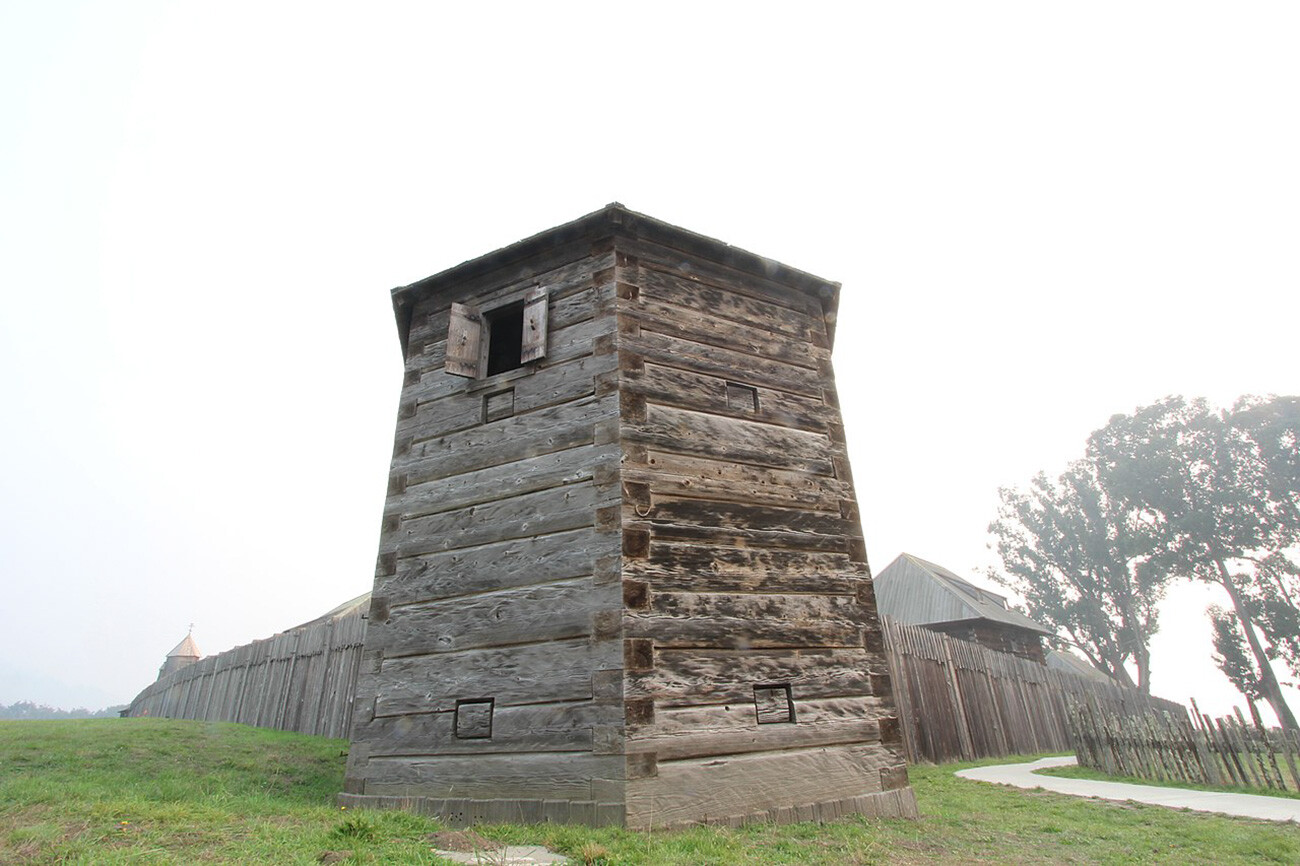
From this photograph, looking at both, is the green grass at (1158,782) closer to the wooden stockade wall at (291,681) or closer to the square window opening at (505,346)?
the square window opening at (505,346)

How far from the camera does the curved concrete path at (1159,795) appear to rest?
7629 mm

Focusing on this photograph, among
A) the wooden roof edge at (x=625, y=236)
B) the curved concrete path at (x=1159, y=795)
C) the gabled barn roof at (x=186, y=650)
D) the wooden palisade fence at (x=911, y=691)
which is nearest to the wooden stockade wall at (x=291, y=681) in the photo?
Answer: the wooden palisade fence at (x=911, y=691)

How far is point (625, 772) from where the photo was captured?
564 centimetres

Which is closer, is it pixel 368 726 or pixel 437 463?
pixel 368 726

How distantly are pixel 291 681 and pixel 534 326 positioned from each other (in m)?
12.1

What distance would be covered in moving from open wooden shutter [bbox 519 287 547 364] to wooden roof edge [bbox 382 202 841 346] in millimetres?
752

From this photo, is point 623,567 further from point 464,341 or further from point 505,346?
point 505,346

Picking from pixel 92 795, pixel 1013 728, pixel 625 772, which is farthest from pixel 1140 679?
pixel 92 795

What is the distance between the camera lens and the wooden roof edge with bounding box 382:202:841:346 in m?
8.10

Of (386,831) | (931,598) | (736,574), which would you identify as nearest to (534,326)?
(736,574)

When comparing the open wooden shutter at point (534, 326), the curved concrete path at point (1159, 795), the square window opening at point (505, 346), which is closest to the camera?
the curved concrete path at point (1159, 795)

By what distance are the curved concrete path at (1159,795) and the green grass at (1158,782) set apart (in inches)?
12.4

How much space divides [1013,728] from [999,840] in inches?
528

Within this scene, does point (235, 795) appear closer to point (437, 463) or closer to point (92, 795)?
point (92, 795)
